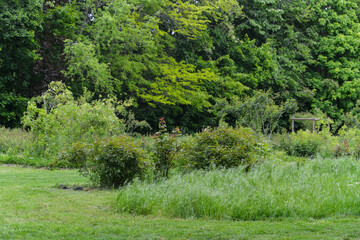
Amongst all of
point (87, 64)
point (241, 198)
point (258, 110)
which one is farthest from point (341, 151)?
point (87, 64)

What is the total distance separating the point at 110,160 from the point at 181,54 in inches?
703

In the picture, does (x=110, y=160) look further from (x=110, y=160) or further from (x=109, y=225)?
(x=109, y=225)

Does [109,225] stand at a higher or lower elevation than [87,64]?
lower

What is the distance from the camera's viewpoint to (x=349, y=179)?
25.7 feet

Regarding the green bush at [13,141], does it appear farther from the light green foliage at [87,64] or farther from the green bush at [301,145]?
the green bush at [301,145]

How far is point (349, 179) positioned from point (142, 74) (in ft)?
52.6

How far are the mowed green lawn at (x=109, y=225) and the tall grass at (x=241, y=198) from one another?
28 centimetres

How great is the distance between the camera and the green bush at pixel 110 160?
7406 millimetres

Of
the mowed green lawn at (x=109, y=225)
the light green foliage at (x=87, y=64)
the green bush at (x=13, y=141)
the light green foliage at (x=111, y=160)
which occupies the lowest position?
the green bush at (x=13, y=141)

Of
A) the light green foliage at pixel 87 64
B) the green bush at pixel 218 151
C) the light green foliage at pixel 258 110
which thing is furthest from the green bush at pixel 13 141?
the light green foliage at pixel 258 110

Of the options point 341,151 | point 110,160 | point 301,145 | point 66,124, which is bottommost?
point 301,145

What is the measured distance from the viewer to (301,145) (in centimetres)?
1452

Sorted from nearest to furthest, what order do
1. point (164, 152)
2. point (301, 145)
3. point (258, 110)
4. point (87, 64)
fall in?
point (164, 152) → point (301, 145) → point (258, 110) → point (87, 64)

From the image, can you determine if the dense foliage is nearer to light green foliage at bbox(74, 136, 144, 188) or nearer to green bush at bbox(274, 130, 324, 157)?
green bush at bbox(274, 130, 324, 157)
